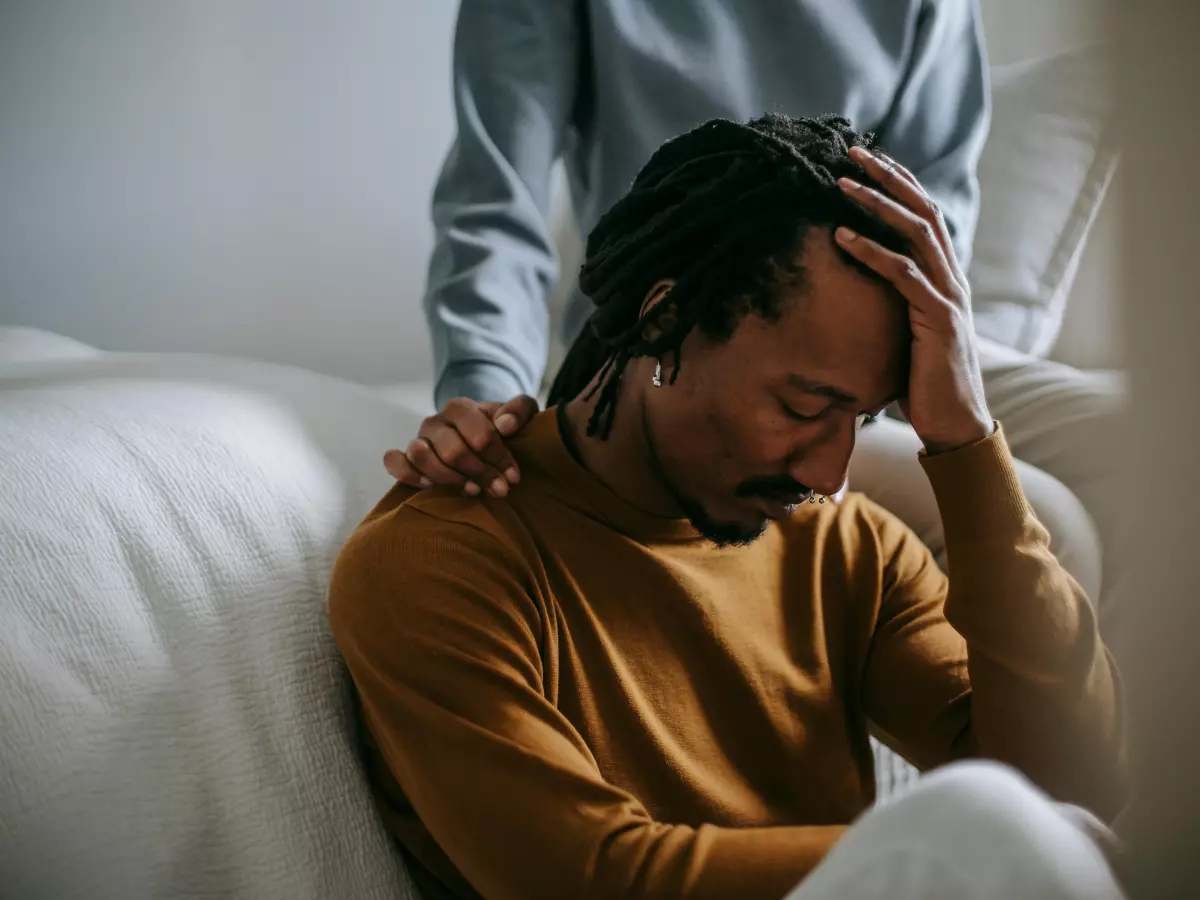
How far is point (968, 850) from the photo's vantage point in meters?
0.31

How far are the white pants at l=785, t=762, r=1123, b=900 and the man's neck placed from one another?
14.9 inches

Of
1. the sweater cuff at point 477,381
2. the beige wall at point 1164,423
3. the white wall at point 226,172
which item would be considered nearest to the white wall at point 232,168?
the white wall at point 226,172

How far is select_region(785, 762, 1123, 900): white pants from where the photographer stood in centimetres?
29

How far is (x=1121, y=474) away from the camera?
0.25 m

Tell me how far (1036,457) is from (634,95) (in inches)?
21.6

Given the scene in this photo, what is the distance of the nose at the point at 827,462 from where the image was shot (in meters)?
0.64

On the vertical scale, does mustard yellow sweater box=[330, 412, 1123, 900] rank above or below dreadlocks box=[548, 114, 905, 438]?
below

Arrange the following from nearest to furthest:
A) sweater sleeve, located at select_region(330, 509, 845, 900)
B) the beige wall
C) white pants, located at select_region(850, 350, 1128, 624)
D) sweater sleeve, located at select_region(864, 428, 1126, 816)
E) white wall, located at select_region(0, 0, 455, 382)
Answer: the beige wall, sweater sleeve, located at select_region(330, 509, 845, 900), sweater sleeve, located at select_region(864, 428, 1126, 816), white pants, located at select_region(850, 350, 1128, 624), white wall, located at select_region(0, 0, 455, 382)

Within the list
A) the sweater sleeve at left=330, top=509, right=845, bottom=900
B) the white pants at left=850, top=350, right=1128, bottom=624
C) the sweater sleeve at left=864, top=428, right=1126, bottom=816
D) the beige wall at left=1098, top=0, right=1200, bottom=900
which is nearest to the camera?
the beige wall at left=1098, top=0, right=1200, bottom=900

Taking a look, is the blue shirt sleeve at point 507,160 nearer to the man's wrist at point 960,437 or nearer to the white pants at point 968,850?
the man's wrist at point 960,437

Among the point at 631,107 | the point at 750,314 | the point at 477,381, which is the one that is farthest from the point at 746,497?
the point at 631,107

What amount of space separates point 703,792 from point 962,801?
0.36 m

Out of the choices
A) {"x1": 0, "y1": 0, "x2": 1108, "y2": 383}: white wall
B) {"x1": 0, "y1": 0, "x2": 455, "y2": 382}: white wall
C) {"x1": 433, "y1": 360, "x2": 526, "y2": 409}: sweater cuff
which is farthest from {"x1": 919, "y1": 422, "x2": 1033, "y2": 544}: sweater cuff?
{"x1": 0, "y1": 0, "x2": 455, "y2": 382}: white wall

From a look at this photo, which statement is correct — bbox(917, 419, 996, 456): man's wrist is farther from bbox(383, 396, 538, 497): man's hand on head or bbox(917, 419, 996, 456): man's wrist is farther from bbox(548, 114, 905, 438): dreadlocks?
bbox(383, 396, 538, 497): man's hand on head
